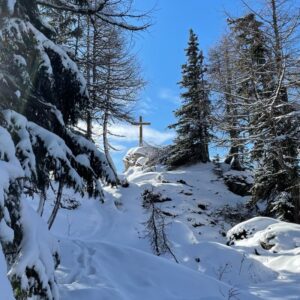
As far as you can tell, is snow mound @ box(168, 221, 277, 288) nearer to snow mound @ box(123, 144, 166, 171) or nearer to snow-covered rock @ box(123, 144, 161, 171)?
snow mound @ box(123, 144, 166, 171)

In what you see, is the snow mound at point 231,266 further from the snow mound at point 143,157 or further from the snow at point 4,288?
the snow mound at point 143,157

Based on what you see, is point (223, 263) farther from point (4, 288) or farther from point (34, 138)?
point (4, 288)

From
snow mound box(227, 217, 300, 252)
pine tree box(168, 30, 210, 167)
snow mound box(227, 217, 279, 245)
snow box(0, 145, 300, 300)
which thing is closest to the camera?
snow box(0, 145, 300, 300)

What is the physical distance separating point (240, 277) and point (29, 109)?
22.2ft

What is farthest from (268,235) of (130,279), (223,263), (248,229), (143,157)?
(143,157)

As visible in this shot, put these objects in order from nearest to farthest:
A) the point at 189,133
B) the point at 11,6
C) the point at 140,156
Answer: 1. the point at 11,6
2. the point at 189,133
3. the point at 140,156

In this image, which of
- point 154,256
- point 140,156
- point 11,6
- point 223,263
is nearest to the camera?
point 11,6

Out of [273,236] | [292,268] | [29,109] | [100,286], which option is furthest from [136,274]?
[273,236]

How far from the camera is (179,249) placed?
11.9 m

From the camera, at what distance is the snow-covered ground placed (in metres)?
5.60

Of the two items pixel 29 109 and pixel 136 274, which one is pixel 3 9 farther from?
pixel 136 274

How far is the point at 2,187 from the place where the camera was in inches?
114

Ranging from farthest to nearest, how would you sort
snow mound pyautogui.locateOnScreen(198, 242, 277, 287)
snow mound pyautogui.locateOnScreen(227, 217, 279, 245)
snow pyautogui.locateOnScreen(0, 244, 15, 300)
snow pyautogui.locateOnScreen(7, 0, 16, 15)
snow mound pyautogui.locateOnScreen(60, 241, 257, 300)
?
snow mound pyautogui.locateOnScreen(227, 217, 279, 245)
snow mound pyautogui.locateOnScreen(198, 242, 277, 287)
snow mound pyautogui.locateOnScreen(60, 241, 257, 300)
snow pyautogui.locateOnScreen(7, 0, 16, 15)
snow pyautogui.locateOnScreen(0, 244, 15, 300)

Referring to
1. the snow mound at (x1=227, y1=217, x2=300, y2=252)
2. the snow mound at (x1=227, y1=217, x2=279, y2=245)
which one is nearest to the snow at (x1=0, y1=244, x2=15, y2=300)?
the snow mound at (x1=227, y1=217, x2=300, y2=252)
